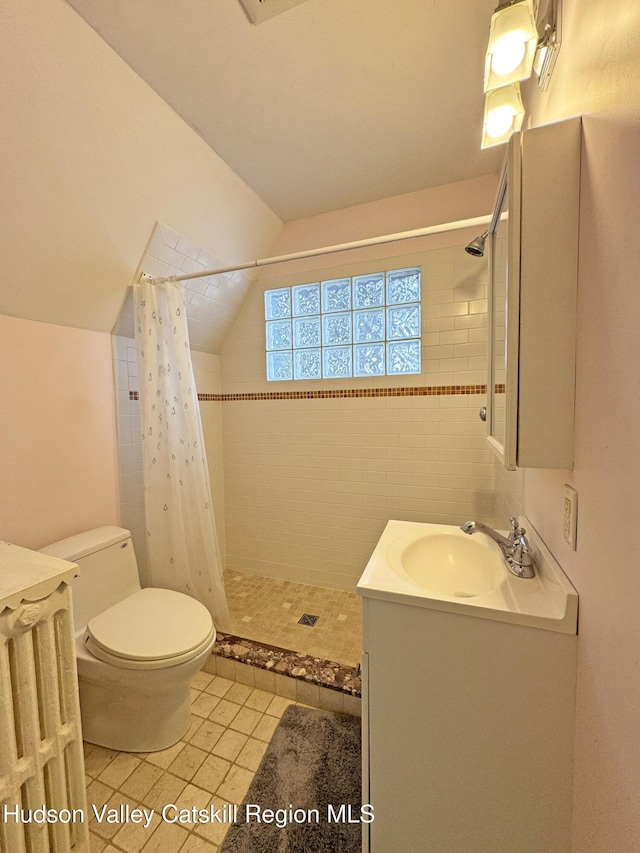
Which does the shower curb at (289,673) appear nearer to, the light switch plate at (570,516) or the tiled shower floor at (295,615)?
the tiled shower floor at (295,615)

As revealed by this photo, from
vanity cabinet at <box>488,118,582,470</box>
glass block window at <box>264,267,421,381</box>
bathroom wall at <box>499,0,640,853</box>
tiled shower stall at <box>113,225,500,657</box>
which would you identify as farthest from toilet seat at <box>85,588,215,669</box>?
glass block window at <box>264,267,421,381</box>

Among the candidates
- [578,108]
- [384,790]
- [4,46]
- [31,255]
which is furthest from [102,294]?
[384,790]

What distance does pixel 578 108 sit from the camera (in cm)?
71

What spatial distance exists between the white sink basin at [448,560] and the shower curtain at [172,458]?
111 cm

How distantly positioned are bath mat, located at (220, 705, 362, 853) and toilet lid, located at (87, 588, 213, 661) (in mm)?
508

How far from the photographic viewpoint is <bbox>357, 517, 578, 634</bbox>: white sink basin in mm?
752

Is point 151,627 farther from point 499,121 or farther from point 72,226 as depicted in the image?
point 499,121

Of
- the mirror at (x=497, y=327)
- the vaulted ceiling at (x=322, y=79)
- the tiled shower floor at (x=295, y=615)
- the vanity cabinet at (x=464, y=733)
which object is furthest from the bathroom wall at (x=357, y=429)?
the vanity cabinet at (x=464, y=733)

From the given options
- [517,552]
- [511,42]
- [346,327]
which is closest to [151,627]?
[517,552]

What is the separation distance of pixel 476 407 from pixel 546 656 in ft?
4.60

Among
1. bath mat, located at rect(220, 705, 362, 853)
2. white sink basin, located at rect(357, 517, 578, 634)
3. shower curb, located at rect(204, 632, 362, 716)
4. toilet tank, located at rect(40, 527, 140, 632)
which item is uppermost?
white sink basin, located at rect(357, 517, 578, 634)

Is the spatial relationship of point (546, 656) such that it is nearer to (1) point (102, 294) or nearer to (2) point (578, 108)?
(2) point (578, 108)

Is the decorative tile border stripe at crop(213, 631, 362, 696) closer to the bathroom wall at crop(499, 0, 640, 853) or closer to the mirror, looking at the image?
the bathroom wall at crop(499, 0, 640, 853)

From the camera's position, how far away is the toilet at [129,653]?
119cm
